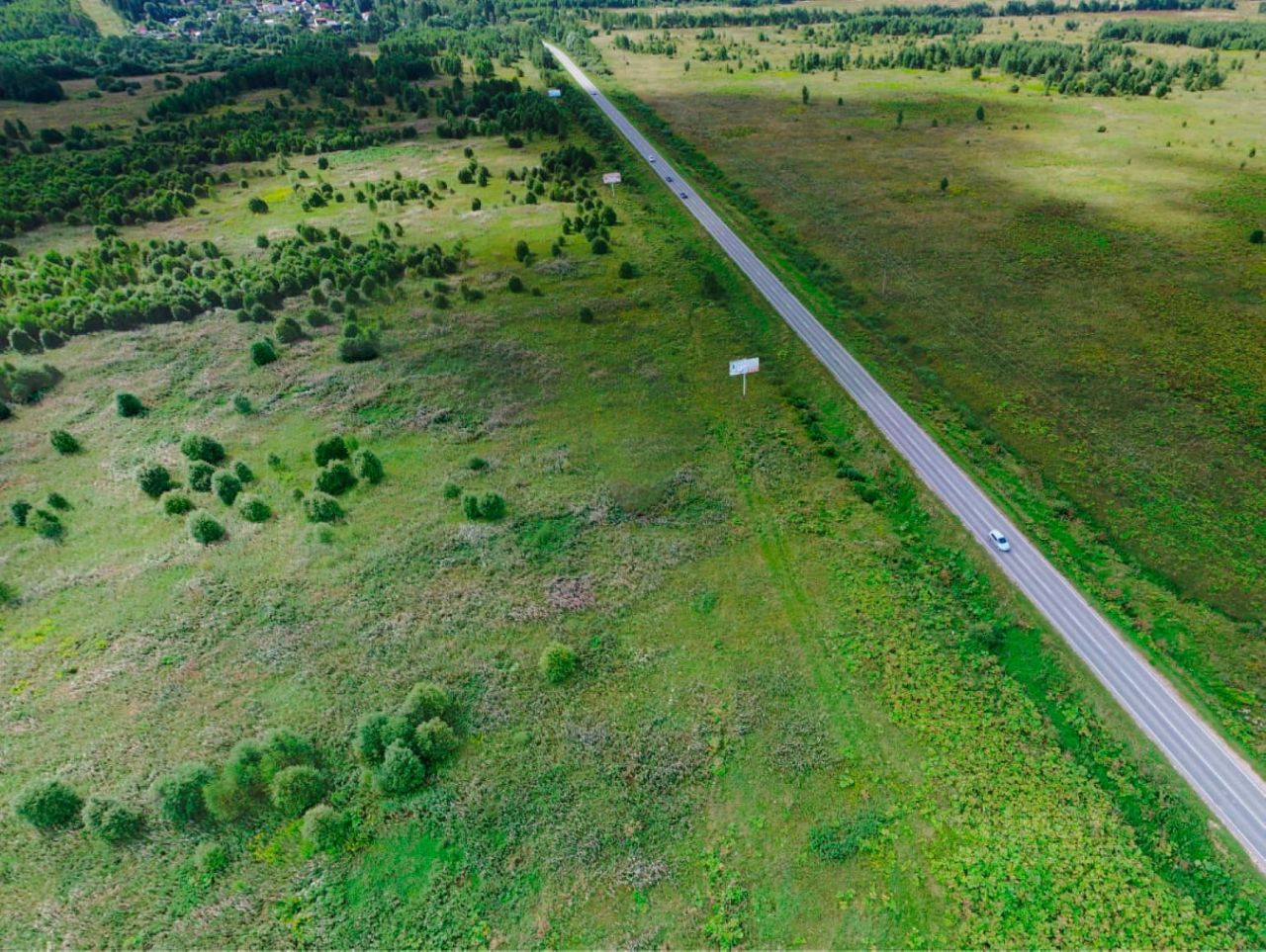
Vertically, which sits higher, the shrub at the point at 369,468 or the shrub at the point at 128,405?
the shrub at the point at 128,405

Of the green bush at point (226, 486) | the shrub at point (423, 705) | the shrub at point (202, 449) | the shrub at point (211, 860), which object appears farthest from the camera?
the shrub at point (202, 449)

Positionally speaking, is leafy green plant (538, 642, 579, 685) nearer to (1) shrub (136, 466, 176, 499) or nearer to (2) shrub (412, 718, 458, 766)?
(2) shrub (412, 718, 458, 766)

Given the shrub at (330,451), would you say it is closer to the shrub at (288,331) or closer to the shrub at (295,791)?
the shrub at (288,331)

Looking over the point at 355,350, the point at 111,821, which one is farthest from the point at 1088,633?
the point at 355,350

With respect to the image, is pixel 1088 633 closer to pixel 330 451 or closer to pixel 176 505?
pixel 330 451

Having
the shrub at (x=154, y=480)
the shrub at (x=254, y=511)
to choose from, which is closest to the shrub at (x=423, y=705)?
the shrub at (x=254, y=511)

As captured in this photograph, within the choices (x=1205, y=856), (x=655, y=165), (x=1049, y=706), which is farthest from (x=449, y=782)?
(x=655, y=165)
